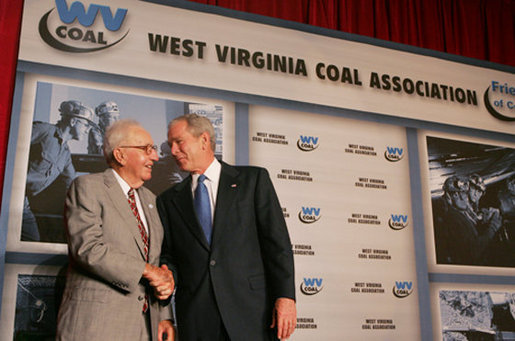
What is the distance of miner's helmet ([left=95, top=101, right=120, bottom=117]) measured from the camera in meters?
3.51

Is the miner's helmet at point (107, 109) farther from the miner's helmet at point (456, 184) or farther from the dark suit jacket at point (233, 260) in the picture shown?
the miner's helmet at point (456, 184)

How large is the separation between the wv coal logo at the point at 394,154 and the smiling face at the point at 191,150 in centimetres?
166

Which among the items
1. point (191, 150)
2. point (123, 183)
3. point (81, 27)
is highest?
point (81, 27)

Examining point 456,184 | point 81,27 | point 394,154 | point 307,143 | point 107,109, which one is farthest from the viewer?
point 456,184

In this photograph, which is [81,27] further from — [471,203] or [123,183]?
[471,203]

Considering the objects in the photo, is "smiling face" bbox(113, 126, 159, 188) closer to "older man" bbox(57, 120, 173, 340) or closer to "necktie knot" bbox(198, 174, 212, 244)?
"older man" bbox(57, 120, 173, 340)

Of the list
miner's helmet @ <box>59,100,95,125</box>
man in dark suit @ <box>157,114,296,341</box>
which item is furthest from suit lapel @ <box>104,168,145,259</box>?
miner's helmet @ <box>59,100,95,125</box>

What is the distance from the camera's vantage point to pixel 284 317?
2664 mm

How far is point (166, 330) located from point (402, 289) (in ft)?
6.34

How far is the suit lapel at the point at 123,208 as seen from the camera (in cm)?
263

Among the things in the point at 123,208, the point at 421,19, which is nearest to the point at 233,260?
the point at 123,208

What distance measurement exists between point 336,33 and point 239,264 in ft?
7.63

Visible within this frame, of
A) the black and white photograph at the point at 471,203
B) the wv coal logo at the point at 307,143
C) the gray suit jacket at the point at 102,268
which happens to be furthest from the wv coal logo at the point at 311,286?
the gray suit jacket at the point at 102,268

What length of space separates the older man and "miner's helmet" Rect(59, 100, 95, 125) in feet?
2.26
